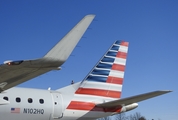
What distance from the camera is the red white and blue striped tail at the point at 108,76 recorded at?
15.1 metres

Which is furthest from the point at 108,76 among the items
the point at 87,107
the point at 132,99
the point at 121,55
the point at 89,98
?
the point at 132,99

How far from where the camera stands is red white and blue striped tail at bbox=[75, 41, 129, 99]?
15086mm

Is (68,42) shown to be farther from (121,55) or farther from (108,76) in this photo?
(121,55)

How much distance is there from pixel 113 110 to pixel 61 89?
2.84 meters

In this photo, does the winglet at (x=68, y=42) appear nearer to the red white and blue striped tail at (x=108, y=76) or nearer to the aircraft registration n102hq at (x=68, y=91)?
the aircraft registration n102hq at (x=68, y=91)

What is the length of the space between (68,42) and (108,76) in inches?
360

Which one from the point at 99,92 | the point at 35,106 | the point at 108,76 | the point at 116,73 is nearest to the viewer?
the point at 35,106

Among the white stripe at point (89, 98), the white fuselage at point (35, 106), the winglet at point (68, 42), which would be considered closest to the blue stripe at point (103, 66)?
the white stripe at point (89, 98)

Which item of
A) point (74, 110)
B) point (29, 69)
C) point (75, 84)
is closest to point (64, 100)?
point (74, 110)

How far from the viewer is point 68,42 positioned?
7047 millimetres

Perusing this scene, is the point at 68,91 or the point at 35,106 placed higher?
the point at 68,91

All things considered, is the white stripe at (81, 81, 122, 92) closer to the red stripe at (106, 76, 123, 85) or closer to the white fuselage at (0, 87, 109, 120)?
the red stripe at (106, 76, 123, 85)

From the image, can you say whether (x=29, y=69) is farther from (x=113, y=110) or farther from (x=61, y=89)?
(x=113, y=110)

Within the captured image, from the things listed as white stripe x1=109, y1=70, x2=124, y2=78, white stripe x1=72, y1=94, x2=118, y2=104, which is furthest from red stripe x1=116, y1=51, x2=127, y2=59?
white stripe x1=72, y1=94, x2=118, y2=104
